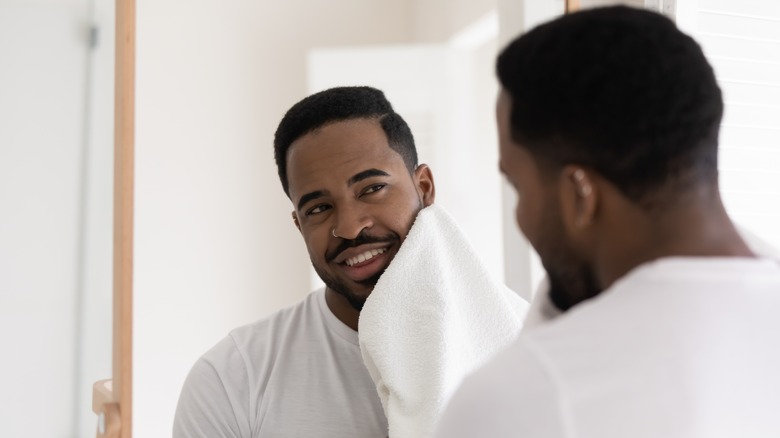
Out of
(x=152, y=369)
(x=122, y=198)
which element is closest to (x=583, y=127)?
(x=122, y=198)

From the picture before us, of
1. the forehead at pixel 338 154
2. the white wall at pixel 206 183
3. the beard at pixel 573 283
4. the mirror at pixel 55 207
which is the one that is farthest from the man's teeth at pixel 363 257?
the beard at pixel 573 283

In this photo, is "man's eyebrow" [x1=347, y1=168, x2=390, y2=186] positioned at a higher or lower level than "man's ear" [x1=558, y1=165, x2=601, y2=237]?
lower

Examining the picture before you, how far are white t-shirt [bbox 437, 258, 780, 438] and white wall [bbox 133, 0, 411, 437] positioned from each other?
2.83 ft

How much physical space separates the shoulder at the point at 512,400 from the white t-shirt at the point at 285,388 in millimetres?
605

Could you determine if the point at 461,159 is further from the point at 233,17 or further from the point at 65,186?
the point at 65,186

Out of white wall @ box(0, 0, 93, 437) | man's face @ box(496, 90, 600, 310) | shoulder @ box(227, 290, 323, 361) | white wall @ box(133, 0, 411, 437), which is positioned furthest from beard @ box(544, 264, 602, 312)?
white wall @ box(0, 0, 93, 437)

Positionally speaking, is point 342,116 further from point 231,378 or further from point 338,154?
point 231,378

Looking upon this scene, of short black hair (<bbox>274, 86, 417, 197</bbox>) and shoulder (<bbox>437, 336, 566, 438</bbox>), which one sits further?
short black hair (<bbox>274, 86, 417, 197</bbox>)

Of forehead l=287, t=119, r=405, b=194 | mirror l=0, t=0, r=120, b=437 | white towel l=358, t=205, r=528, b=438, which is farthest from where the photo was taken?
mirror l=0, t=0, r=120, b=437

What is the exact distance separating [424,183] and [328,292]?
0.21m

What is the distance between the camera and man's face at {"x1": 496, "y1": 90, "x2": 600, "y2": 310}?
1.98ft

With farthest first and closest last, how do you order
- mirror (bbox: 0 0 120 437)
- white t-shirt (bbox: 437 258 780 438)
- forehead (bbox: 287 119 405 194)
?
mirror (bbox: 0 0 120 437), forehead (bbox: 287 119 405 194), white t-shirt (bbox: 437 258 780 438)

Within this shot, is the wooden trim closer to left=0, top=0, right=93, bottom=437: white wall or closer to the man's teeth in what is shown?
left=0, top=0, right=93, bottom=437: white wall

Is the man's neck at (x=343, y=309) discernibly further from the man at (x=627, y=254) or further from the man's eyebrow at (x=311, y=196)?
the man at (x=627, y=254)
